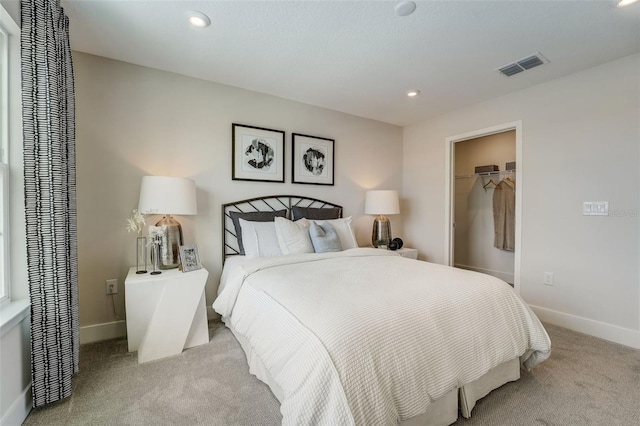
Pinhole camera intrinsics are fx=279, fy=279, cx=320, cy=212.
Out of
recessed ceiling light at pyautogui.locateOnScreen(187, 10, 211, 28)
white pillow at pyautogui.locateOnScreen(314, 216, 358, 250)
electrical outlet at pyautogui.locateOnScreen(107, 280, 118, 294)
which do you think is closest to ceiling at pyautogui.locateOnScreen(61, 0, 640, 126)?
recessed ceiling light at pyautogui.locateOnScreen(187, 10, 211, 28)

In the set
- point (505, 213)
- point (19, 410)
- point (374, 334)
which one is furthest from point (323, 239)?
point (505, 213)

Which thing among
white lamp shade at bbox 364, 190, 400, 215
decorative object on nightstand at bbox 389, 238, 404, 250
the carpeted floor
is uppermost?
white lamp shade at bbox 364, 190, 400, 215

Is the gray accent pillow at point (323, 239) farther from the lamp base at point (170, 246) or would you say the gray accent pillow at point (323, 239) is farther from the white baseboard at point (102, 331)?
the white baseboard at point (102, 331)

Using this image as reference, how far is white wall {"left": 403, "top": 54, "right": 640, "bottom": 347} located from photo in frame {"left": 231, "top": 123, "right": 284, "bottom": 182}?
2.50 m

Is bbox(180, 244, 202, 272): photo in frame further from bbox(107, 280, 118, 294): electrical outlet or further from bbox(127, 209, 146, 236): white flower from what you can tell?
bbox(107, 280, 118, 294): electrical outlet

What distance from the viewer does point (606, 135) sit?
2484 millimetres

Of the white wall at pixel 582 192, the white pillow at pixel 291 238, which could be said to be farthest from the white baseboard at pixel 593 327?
the white pillow at pixel 291 238

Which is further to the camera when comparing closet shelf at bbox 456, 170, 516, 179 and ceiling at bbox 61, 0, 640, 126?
closet shelf at bbox 456, 170, 516, 179

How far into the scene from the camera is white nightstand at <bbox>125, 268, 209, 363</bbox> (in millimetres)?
→ 2020

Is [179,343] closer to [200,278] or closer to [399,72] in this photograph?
[200,278]

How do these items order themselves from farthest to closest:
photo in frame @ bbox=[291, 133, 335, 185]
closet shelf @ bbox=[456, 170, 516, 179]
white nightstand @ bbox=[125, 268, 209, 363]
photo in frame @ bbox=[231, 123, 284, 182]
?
closet shelf @ bbox=[456, 170, 516, 179] < photo in frame @ bbox=[291, 133, 335, 185] < photo in frame @ bbox=[231, 123, 284, 182] < white nightstand @ bbox=[125, 268, 209, 363]

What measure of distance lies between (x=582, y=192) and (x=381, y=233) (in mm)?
2033

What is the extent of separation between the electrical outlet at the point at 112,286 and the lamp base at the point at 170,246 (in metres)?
0.50

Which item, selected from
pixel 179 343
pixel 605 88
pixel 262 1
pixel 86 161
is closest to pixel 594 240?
pixel 605 88
